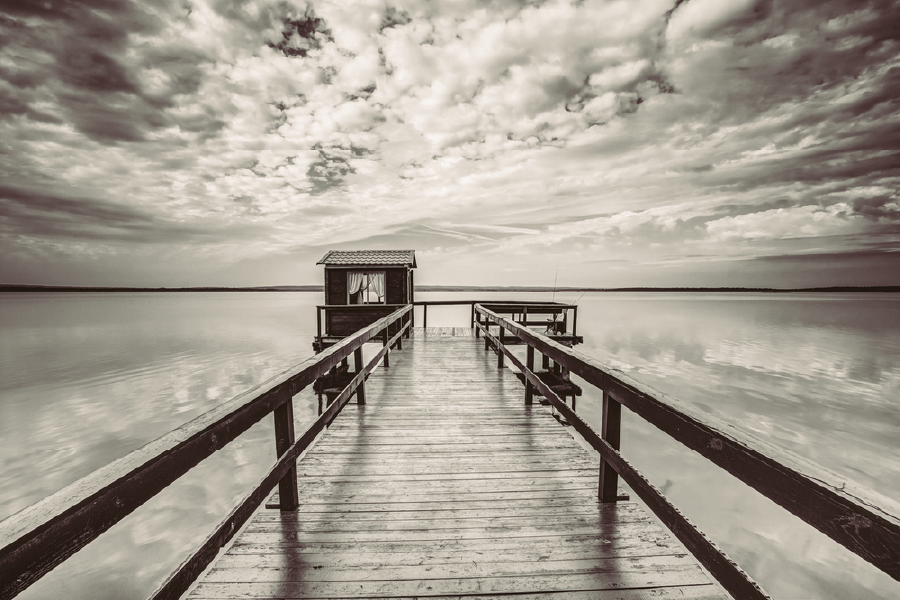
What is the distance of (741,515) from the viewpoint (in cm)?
666

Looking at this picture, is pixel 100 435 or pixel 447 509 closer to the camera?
pixel 447 509

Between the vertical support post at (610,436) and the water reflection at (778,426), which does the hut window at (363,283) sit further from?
the vertical support post at (610,436)

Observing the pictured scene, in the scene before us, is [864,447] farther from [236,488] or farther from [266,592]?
[236,488]

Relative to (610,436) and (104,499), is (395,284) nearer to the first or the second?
(610,436)

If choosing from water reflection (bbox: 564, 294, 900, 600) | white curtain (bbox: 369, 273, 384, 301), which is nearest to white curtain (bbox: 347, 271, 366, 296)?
white curtain (bbox: 369, 273, 384, 301)

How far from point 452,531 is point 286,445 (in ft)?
4.12

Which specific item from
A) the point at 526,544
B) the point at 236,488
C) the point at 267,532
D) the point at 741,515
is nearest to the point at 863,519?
the point at 526,544

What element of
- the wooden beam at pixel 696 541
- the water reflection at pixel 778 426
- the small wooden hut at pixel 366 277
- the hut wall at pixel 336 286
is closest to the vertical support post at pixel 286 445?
the wooden beam at pixel 696 541

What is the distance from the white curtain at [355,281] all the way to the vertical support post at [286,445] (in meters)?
14.1

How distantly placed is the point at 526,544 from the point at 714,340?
95.5 feet

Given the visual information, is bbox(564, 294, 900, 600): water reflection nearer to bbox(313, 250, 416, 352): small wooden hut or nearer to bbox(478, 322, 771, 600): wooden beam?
bbox(478, 322, 771, 600): wooden beam

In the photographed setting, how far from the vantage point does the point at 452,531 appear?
8.15 feet

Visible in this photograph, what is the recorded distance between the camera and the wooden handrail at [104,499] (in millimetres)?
886

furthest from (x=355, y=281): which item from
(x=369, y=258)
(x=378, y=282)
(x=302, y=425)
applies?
(x=302, y=425)
